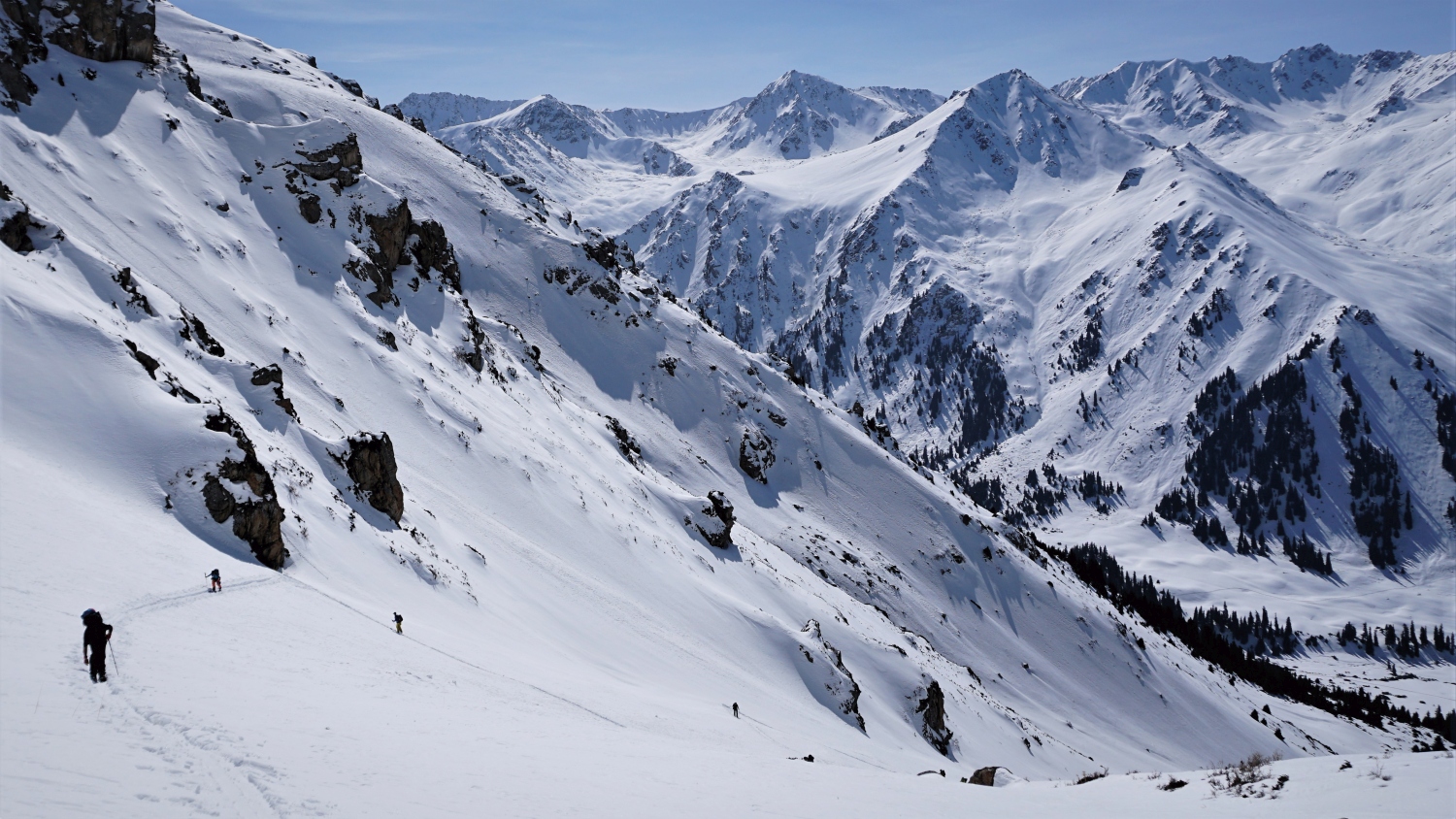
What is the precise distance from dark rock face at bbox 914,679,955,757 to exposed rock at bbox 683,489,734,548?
2045 cm

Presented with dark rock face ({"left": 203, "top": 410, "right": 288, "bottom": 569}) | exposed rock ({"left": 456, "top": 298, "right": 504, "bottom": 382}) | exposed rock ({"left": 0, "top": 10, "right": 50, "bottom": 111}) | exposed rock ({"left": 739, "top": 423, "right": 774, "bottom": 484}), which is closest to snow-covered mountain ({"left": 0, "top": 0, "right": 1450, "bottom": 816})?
dark rock face ({"left": 203, "top": 410, "right": 288, "bottom": 569})

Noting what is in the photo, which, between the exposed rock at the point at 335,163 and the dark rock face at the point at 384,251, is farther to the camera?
the exposed rock at the point at 335,163

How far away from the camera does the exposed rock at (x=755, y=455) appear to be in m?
95.9

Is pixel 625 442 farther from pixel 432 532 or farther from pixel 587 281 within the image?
pixel 432 532

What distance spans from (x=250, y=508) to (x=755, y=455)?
7290cm

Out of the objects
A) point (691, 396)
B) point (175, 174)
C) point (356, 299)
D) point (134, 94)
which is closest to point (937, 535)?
point (691, 396)

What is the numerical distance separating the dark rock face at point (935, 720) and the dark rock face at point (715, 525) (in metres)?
20.4

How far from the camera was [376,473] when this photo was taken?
37.5 metres

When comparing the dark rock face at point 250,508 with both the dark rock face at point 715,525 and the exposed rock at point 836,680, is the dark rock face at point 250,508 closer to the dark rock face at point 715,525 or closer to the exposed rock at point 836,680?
the exposed rock at point 836,680

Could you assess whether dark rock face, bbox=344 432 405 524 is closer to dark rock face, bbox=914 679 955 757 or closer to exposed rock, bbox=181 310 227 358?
exposed rock, bbox=181 310 227 358

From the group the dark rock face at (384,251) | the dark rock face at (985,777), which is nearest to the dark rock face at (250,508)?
the dark rock face at (985,777)

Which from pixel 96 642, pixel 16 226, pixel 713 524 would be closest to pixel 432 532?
pixel 16 226

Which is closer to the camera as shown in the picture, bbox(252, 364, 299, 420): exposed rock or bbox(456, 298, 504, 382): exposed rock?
bbox(252, 364, 299, 420): exposed rock

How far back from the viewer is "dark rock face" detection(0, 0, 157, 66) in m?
60.2
